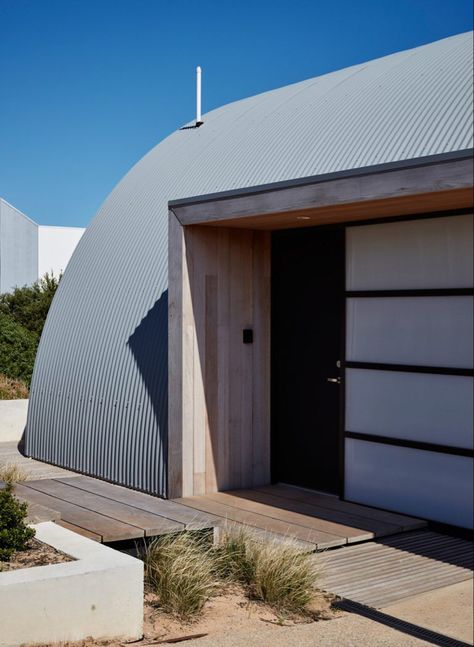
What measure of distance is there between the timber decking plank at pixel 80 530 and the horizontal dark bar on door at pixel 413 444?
295 centimetres

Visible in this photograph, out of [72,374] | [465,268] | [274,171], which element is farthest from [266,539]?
[72,374]

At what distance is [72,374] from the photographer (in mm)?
11562

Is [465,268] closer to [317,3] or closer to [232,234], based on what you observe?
[232,234]

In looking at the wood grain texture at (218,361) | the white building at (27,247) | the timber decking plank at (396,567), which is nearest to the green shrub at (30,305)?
the white building at (27,247)

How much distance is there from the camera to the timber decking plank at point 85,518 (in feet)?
22.6

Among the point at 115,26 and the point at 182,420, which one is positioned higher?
the point at 115,26

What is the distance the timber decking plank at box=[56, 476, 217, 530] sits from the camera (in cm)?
727

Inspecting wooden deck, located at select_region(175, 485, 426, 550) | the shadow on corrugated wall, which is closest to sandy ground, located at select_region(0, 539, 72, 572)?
wooden deck, located at select_region(175, 485, 426, 550)

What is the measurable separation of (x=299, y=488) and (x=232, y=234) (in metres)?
2.84

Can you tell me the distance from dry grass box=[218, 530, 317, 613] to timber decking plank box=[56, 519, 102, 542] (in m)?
0.97

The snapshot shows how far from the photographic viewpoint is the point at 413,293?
26.3ft

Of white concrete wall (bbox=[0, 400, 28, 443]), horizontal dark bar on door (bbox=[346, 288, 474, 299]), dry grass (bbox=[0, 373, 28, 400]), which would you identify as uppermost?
horizontal dark bar on door (bbox=[346, 288, 474, 299])

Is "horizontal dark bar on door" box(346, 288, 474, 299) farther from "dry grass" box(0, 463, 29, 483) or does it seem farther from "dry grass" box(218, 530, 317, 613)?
"dry grass" box(0, 463, 29, 483)

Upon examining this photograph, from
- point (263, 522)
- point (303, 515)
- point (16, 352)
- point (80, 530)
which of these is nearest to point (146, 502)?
point (263, 522)
